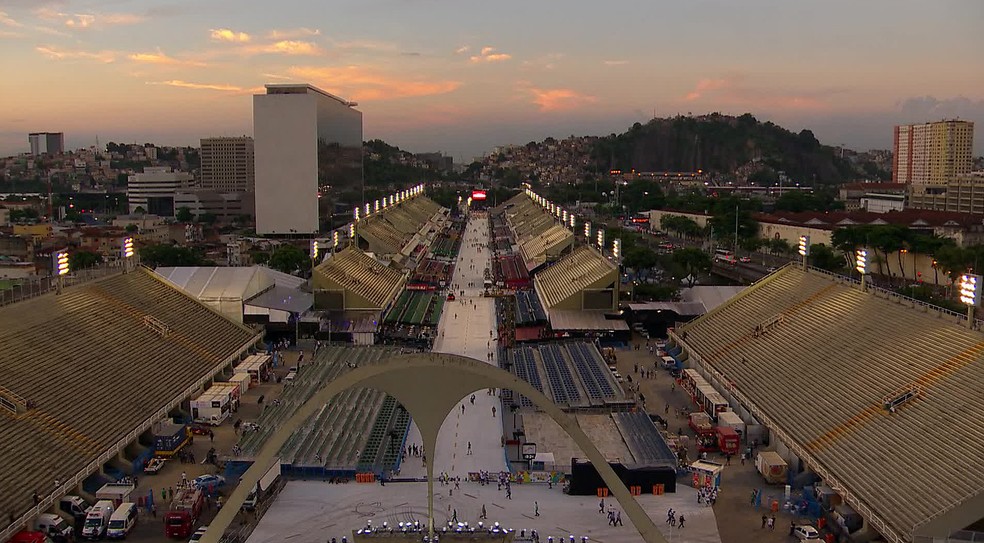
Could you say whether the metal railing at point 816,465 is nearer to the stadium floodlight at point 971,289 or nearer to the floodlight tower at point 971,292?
the floodlight tower at point 971,292

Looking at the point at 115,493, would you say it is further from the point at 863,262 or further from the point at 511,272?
the point at 511,272

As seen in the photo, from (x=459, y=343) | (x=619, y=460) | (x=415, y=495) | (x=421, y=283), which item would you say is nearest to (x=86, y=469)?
(x=415, y=495)

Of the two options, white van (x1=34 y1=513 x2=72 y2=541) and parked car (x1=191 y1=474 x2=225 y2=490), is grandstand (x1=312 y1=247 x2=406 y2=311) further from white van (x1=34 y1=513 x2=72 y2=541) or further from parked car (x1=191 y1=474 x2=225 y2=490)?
white van (x1=34 y1=513 x2=72 y2=541)

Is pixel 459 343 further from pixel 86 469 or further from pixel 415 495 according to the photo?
pixel 86 469

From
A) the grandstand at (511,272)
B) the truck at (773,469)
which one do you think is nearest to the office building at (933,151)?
the grandstand at (511,272)

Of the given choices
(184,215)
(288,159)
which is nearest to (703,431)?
(288,159)

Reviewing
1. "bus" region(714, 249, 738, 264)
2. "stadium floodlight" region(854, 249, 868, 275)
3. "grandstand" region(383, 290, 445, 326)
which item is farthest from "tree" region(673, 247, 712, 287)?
"stadium floodlight" region(854, 249, 868, 275)
